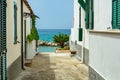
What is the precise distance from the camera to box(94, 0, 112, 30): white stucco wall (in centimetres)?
1116

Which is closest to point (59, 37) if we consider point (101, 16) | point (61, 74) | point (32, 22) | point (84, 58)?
point (32, 22)

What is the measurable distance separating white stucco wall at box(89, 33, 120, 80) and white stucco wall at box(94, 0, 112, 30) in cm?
145

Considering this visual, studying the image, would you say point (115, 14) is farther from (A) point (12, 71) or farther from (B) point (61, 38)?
(B) point (61, 38)

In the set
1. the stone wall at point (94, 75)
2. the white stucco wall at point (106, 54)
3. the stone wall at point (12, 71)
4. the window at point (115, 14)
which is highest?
the window at point (115, 14)

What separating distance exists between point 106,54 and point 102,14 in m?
4.66

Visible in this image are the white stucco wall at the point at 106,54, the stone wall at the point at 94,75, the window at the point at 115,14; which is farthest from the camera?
the window at the point at 115,14

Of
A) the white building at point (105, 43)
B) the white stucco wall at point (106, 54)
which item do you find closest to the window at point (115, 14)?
the white building at point (105, 43)

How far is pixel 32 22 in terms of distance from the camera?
2377 cm

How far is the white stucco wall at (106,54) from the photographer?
23.5 feet

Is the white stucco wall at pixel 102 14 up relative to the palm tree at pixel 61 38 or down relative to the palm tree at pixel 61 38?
up

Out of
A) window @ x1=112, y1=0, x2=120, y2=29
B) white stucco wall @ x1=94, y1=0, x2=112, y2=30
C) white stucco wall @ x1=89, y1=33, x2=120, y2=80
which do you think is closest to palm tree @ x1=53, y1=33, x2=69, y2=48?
white stucco wall @ x1=94, y1=0, x2=112, y2=30

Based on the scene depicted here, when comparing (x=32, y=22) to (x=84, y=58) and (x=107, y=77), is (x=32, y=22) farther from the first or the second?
(x=107, y=77)

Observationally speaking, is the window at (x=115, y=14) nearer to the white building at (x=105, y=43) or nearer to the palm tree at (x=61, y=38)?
the white building at (x=105, y=43)

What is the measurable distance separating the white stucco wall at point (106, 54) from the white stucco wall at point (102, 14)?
145 centimetres
